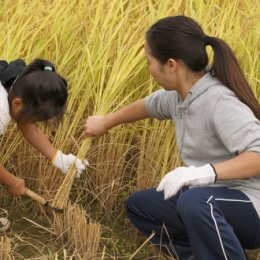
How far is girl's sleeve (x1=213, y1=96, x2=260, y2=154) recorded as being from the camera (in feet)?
4.96

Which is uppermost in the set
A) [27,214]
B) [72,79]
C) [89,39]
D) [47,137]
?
[89,39]

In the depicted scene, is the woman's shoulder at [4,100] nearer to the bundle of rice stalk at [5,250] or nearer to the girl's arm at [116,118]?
the girl's arm at [116,118]

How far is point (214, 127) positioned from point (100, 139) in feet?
2.06

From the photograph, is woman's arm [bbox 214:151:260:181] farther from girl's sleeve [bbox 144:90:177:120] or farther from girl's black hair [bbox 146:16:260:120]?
girl's sleeve [bbox 144:90:177:120]

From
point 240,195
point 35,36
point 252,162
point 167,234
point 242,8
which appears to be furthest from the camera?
point 242,8

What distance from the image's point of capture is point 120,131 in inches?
82.3

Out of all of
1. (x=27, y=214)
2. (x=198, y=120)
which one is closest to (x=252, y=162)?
(x=198, y=120)

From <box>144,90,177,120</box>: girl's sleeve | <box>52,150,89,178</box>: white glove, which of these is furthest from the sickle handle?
<box>144,90,177,120</box>: girl's sleeve

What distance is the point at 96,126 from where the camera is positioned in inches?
77.0

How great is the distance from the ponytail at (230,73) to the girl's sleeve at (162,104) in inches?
8.8

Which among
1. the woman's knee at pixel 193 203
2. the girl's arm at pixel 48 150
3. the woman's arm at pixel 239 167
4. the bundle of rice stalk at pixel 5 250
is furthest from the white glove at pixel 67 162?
the woman's arm at pixel 239 167

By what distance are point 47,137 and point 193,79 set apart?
2.37 feet

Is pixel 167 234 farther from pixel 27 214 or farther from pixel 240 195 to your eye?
pixel 27 214

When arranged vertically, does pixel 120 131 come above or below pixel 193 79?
below
